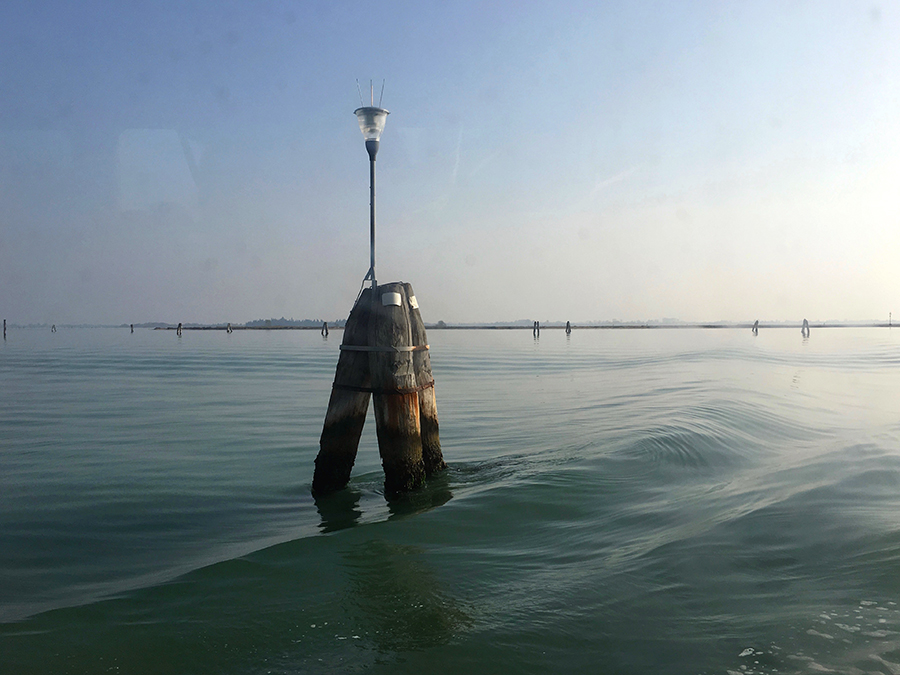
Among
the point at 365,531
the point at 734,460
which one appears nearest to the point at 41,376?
the point at 365,531

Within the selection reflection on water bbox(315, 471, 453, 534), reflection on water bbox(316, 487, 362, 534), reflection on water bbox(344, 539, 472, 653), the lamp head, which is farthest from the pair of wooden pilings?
the lamp head

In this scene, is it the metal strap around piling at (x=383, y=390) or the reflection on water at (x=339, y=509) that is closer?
the reflection on water at (x=339, y=509)

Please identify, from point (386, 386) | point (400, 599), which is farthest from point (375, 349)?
point (400, 599)

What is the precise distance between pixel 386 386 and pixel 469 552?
A: 2212 mm

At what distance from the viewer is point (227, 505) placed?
8117mm

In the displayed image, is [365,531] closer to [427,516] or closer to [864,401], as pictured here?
[427,516]

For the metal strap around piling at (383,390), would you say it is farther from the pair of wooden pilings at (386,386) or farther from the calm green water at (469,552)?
the calm green water at (469,552)

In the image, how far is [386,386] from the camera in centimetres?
737

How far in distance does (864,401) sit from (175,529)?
17.8m

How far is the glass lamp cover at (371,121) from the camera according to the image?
8.12 metres

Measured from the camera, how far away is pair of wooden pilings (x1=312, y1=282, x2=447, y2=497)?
742 cm

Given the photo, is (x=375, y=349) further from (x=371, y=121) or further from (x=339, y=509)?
(x=371, y=121)

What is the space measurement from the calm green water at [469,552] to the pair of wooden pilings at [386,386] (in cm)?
57

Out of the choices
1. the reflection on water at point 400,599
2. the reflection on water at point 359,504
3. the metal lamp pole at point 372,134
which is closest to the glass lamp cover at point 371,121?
the metal lamp pole at point 372,134
